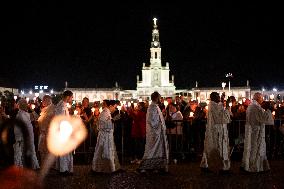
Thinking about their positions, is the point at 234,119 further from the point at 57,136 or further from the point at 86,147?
the point at 57,136

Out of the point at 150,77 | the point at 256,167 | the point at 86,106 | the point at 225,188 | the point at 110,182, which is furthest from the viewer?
the point at 150,77

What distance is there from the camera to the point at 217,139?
13602mm

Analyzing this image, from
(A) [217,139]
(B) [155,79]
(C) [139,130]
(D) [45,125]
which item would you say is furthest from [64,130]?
(B) [155,79]

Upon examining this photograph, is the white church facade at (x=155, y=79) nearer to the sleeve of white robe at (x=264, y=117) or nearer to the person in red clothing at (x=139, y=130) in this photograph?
the person in red clothing at (x=139, y=130)

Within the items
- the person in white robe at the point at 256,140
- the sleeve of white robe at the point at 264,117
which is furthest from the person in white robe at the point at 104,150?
the sleeve of white robe at the point at 264,117

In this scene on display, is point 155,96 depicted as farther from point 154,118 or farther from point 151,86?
point 151,86

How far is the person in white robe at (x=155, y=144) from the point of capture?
13656 mm

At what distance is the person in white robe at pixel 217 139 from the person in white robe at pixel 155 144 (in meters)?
1.16

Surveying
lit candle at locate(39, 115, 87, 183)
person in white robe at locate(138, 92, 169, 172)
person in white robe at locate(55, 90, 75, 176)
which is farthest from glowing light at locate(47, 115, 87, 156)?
person in white robe at locate(138, 92, 169, 172)

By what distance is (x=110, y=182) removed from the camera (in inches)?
482

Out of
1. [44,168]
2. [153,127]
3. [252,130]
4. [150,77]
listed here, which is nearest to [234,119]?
[252,130]

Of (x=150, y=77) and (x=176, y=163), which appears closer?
(x=176, y=163)

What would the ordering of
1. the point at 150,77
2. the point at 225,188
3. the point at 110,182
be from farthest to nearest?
1. the point at 150,77
2. the point at 110,182
3. the point at 225,188

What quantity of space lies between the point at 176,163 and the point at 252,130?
292 cm
